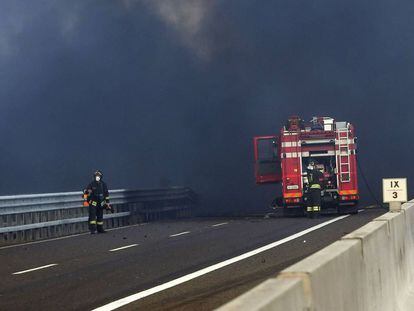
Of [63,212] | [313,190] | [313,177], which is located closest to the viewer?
[63,212]

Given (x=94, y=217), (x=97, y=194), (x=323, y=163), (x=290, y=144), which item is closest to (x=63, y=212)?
(x=94, y=217)

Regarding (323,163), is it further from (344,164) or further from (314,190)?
(314,190)

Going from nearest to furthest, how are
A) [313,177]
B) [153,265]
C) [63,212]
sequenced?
[153,265]
[63,212]
[313,177]

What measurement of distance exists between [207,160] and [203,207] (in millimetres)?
10138

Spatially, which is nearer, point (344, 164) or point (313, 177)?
point (313, 177)

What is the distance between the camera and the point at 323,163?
2736cm

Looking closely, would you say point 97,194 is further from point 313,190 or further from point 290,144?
point 290,144

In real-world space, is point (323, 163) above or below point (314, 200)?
above

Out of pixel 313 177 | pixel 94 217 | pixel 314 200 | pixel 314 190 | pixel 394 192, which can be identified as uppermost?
→ pixel 313 177

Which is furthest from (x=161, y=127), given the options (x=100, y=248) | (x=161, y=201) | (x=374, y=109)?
(x=100, y=248)

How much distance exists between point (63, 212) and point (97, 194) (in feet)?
3.70

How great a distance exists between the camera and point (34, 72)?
59.9 metres

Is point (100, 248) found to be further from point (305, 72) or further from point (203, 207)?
point (305, 72)

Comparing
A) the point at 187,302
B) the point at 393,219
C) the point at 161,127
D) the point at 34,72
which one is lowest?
the point at 187,302
